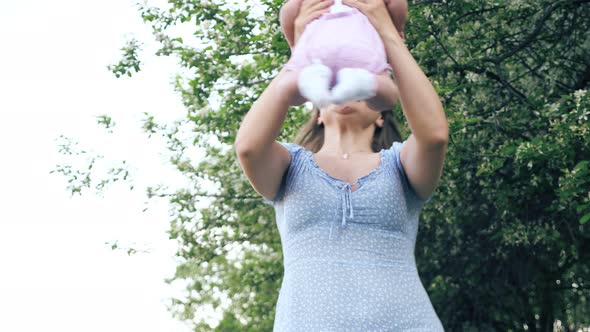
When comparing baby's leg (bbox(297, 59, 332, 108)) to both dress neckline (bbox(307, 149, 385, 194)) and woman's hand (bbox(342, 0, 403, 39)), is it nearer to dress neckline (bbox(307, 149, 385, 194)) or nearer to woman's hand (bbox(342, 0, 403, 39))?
woman's hand (bbox(342, 0, 403, 39))

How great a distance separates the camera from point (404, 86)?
88.9 inches

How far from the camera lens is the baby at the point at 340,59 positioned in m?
2.08

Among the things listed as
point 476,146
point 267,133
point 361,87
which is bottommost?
point 476,146

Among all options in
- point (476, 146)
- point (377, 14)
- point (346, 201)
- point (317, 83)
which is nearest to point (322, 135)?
point (346, 201)

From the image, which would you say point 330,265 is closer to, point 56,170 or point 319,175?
point 319,175

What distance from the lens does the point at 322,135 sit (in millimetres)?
2785

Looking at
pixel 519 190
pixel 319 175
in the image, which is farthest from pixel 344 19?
pixel 519 190

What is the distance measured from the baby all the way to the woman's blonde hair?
0.52 m

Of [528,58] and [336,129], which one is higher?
[336,129]

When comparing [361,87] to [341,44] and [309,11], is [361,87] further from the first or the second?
[309,11]

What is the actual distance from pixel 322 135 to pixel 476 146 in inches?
209

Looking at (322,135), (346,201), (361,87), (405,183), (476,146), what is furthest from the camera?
(476,146)

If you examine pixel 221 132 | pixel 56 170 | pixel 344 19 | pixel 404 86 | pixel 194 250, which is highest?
pixel 344 19

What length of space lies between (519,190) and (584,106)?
187 cm
